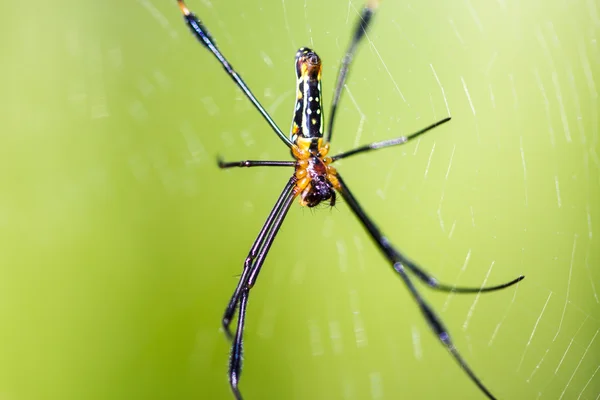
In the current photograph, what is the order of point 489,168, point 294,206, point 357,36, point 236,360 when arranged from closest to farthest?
point 357,36 < point 236,360 < point 489,168 < point 294,206

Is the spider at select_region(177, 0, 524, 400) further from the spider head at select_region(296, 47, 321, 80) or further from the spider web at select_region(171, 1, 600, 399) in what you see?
the spider web at select_region(171, 1, 600, 399)

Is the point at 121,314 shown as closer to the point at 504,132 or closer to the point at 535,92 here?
the point at 504,132

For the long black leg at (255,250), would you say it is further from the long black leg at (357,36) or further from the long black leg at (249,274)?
the long black leg at (357,36)

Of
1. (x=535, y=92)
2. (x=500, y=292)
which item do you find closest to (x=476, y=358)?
(x=500, y=292)

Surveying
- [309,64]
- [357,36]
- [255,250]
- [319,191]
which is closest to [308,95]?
[309,64]

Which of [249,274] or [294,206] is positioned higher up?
[294,206]

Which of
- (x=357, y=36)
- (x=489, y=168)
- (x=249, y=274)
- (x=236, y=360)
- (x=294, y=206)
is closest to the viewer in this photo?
(x=357, y=36)

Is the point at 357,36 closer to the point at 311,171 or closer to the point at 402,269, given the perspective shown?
the point at 311,171

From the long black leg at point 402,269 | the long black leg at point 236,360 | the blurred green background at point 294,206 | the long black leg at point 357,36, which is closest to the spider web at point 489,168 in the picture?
the blurred green background at point 294,206
